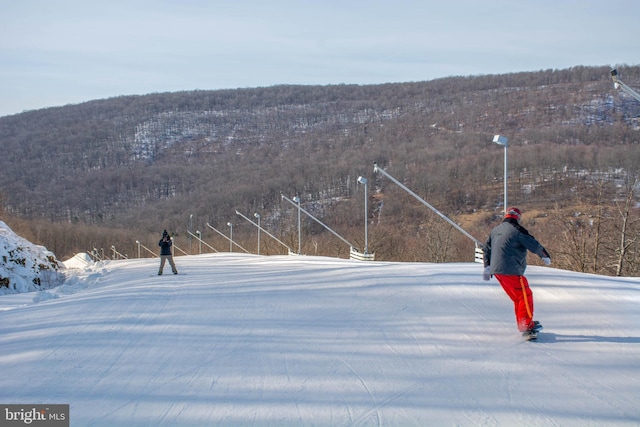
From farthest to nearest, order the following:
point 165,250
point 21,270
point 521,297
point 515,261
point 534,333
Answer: point 21,270, point 165,250, point 515,261, point 521,297, point 534,333

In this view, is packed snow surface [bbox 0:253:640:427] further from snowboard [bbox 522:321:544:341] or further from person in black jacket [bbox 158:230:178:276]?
person in black jacket [bbox 158:230:178:276]

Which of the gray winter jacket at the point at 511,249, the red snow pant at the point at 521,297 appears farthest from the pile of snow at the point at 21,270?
the red snow pant at the point at 521,297

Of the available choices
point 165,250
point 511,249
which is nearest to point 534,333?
point 511,249

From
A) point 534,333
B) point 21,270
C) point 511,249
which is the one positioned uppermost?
point 511,249

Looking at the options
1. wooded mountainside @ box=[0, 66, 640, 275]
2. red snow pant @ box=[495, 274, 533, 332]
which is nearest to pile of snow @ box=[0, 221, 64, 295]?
red snow pant @ box=[495, 274, 533, 332]

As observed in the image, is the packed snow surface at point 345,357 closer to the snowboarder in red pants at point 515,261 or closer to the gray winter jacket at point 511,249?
the snowboarder in red pants at point 515,261

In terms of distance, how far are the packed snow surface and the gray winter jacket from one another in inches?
38.0

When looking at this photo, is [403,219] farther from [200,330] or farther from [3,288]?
[200,330]

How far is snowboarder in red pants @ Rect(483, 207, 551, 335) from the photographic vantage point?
919 centimetres

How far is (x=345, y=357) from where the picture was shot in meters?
8.60

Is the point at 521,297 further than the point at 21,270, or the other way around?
the point at 21,270

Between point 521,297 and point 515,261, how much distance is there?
20.3 inches

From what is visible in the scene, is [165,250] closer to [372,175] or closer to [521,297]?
[521,297]

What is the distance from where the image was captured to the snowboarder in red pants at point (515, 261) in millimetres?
9188
